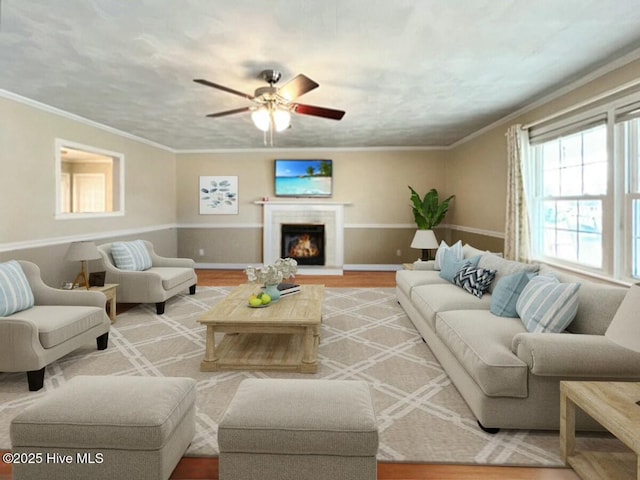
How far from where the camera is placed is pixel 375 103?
4652mm


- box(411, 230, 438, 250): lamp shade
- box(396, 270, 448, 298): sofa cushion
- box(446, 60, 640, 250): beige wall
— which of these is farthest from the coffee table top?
box(446, 60, 640, 250): beige wall

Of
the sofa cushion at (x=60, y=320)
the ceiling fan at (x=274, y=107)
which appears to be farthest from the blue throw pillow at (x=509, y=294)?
the sofa cushion at (x=60, y=320)

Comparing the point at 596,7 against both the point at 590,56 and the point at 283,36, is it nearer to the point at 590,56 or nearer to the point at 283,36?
the point at 590,56

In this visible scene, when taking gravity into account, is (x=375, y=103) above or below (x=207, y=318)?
above

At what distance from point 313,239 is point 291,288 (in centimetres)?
405

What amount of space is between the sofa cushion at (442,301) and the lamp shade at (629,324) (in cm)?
172

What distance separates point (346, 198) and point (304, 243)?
1295mm

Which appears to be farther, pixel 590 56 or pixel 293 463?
pixel 590 56

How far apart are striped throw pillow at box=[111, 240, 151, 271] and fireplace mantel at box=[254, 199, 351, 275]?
2942mm


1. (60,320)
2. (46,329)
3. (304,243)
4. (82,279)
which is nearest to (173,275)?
(82,279)

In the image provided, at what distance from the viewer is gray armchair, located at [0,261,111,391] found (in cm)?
281

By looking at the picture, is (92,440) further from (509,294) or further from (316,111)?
(316,111)

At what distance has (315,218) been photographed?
806 cm

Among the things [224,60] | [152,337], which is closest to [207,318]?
[152,337]
